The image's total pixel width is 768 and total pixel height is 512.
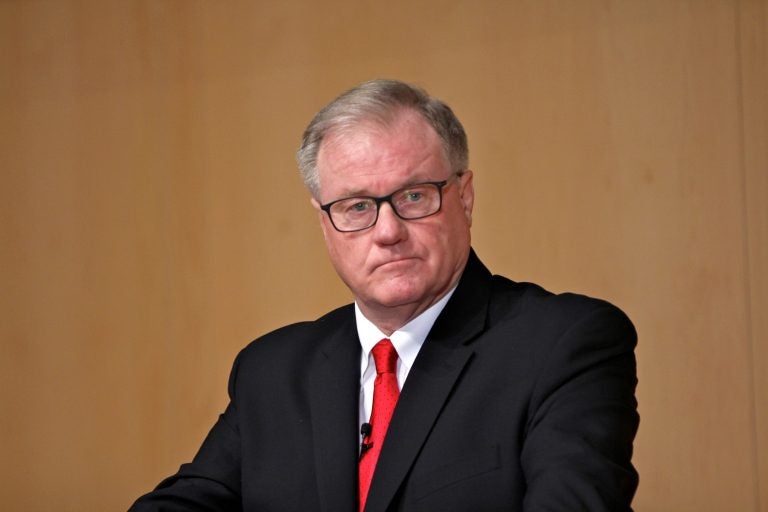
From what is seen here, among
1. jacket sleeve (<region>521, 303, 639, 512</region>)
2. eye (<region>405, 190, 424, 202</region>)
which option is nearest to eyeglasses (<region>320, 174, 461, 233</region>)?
eye (<region>405, 190, 424, 202</region>)

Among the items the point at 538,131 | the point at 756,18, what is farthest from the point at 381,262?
the point at 756,18

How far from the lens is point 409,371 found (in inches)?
82.2

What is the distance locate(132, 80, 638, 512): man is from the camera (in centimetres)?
191

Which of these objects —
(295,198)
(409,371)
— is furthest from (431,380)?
(295,198)

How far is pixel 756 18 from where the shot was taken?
3572 millimetres

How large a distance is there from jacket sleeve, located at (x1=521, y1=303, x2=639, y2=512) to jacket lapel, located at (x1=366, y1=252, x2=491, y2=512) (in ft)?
0.59

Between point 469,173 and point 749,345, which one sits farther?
point 749,345

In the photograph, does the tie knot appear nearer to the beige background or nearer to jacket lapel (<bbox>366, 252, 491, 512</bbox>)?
jacket lapel (<bbox>366, 252, 491, 512</bbox>)

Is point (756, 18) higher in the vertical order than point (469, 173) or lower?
higher

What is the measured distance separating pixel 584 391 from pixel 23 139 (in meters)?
2.97

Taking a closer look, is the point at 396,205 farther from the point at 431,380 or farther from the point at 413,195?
the point at 431,380

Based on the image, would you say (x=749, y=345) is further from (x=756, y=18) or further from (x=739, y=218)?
(x=756, y=18)

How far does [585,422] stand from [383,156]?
0.60m

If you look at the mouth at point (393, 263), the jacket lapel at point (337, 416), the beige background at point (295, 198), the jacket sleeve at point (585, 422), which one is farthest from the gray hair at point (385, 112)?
the beige background at point (295, 198)
